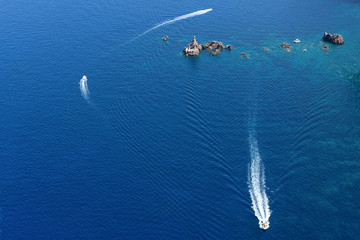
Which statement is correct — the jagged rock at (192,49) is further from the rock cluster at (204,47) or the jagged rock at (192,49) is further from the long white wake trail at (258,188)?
the long white wake trail at (258,188)

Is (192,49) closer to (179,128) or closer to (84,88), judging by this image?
(84,88)

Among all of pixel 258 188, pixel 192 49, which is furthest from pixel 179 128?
pixel 192 49

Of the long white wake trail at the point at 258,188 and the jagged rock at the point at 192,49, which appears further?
the jagged rock at the point at 192,49

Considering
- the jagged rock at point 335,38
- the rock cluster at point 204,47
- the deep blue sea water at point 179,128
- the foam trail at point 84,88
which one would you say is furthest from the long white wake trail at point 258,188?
the jagged rock at point 335,38

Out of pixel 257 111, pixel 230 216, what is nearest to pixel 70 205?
pixel 230 216

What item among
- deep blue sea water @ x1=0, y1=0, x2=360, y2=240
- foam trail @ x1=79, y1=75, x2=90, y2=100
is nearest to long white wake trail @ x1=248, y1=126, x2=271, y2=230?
deep blue sea water @ x1=0, y1=0, x2=360, y2=240

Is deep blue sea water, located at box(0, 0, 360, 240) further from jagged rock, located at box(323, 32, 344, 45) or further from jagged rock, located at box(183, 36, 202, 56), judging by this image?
jagged rock, located at box(323, 32, 344, 45)

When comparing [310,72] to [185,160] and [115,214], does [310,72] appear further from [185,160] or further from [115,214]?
[115,214]
